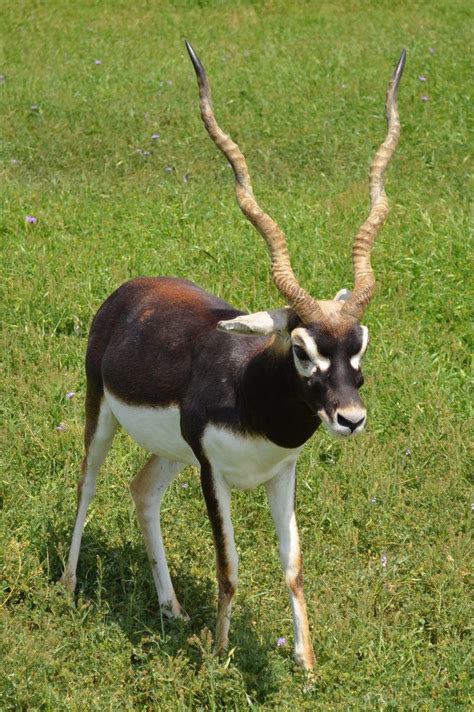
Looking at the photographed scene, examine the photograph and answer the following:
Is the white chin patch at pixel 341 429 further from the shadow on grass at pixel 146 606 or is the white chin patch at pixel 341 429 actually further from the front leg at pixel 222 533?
the shadow on grass at pixel 146 606

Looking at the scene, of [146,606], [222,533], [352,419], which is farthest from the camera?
[146,606]

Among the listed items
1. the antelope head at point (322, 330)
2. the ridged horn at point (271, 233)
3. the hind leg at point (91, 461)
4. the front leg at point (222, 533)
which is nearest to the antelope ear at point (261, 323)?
the antelope head at point (322, 330)

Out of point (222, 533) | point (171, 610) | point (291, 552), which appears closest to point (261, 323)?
point (222, 533)

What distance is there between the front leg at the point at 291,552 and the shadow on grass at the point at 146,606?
0.19 metres

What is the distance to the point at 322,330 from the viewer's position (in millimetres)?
4516

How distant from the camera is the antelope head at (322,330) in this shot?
14.5ft

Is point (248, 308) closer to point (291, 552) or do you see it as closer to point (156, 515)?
point (156, 515)

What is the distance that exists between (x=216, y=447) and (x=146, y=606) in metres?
1.17

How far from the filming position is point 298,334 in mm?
4508

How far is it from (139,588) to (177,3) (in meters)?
12.9

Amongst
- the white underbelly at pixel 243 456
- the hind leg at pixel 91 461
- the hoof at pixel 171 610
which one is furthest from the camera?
the hind leg at pixel 91 461

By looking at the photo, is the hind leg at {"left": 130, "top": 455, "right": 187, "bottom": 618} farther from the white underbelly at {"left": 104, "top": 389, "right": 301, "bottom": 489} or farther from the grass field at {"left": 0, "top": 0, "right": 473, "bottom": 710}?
the white underbelly at {"left": 104, "top": 389, "right": 301, "bottom": 489}

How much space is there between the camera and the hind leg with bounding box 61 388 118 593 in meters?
5.90

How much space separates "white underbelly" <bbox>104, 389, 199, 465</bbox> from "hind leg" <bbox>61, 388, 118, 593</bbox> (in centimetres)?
25
